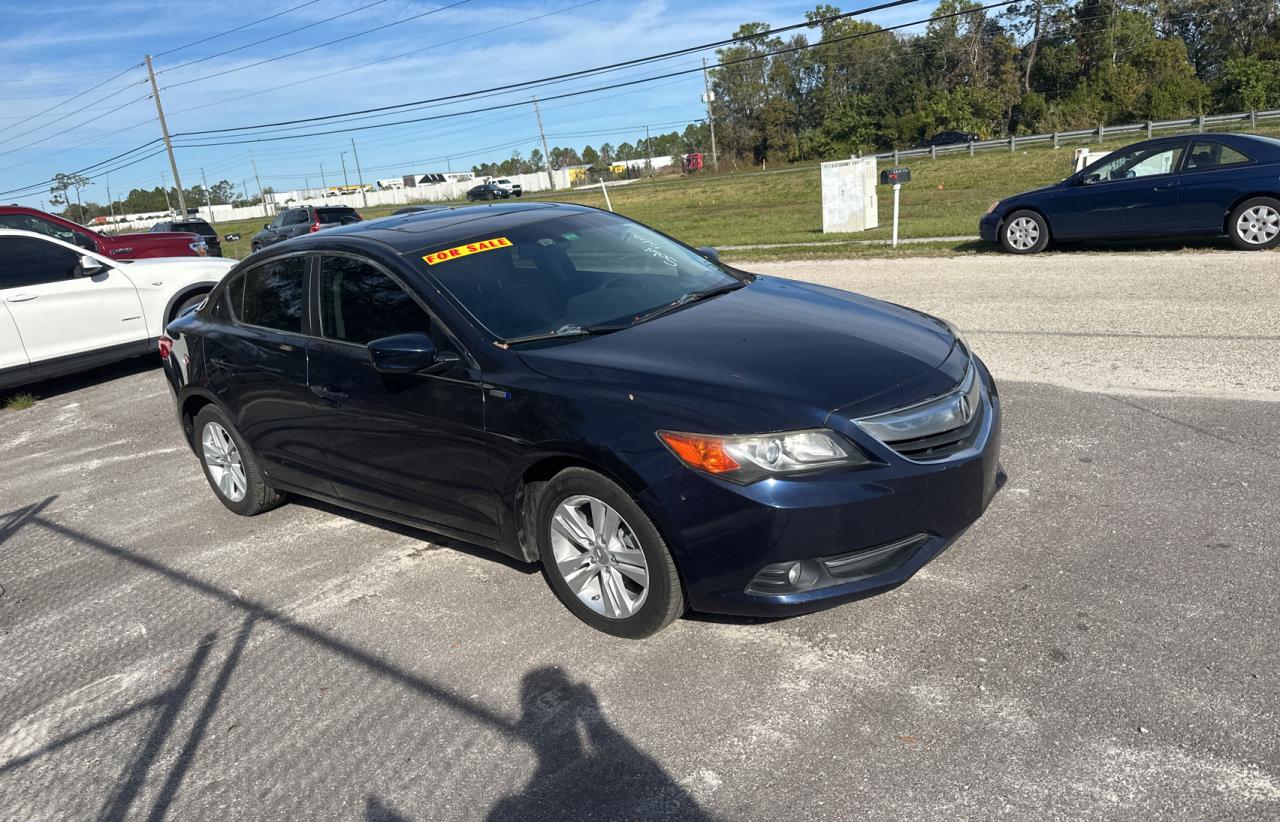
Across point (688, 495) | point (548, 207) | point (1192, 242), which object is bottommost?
point (1192, 242)

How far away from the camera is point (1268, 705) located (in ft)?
9.62

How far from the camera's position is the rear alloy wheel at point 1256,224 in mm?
10977

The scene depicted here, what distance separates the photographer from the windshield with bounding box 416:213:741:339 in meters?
4.24

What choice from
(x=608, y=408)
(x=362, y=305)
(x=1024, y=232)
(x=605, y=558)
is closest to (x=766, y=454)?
(x=608, y=408)

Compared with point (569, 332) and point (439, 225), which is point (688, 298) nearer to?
point (569, 332)

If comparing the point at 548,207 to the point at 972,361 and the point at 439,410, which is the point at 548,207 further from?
the point at 972,361

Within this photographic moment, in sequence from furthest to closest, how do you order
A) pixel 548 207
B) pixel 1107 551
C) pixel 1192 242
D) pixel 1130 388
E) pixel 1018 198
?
pixel 1018 198, pixel 1192 242, pixel 1130 388, pixel 548 207, pixel 1107 551

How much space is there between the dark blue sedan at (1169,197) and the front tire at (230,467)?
34.9 feet

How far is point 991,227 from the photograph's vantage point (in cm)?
1317

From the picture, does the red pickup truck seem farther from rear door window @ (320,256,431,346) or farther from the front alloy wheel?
the front alloy wheel

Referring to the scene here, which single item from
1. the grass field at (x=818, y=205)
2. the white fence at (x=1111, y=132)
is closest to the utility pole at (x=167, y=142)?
the grass field at (x=818, y=205)

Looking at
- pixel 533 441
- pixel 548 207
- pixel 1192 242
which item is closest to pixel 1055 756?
pixel 533 441

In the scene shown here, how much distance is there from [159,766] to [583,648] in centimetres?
154

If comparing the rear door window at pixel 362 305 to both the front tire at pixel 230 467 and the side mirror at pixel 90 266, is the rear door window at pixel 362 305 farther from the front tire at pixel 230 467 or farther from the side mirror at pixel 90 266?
the side mirror at pixel 90 266
